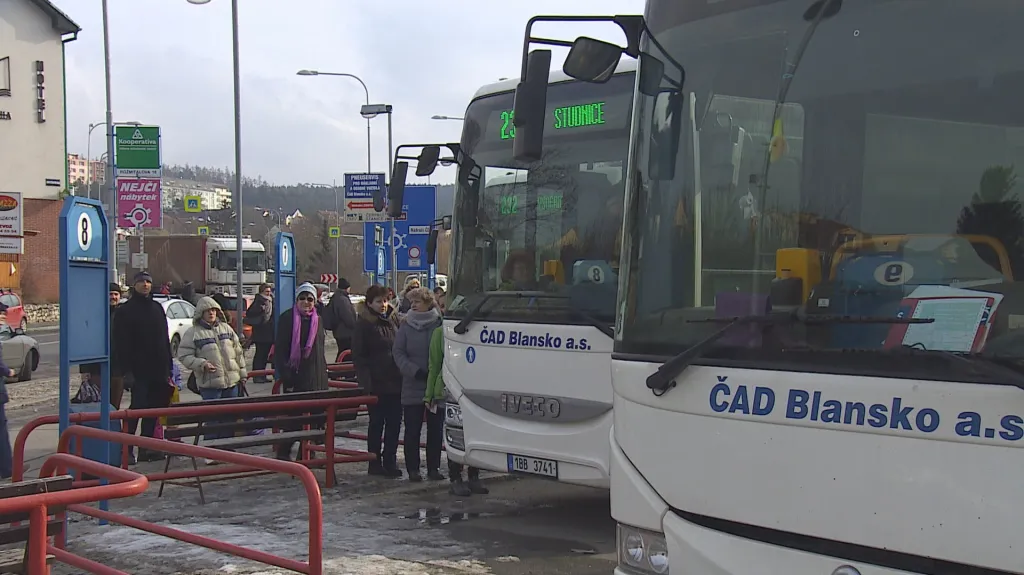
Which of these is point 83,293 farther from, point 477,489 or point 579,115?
point 579,115

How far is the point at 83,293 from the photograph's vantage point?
25.3ft

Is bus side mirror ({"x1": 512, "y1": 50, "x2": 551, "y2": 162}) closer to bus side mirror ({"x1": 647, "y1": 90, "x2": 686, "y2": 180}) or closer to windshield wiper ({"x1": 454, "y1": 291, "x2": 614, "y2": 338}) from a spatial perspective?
bus side mirror ({"x1": 647, "y1": 90, "x2": 686, "y2": 180})

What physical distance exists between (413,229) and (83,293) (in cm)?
1591

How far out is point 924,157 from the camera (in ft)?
10.9

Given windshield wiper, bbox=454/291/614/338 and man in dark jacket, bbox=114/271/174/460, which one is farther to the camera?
man in dark jacket, bbox=114/271/174/460

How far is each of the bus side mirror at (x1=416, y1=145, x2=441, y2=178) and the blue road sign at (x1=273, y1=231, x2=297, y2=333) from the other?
3.25 m

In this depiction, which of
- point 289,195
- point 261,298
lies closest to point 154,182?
point 261,298

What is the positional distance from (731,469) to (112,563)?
491 centimetres

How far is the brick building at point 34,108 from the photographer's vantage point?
4356 cm

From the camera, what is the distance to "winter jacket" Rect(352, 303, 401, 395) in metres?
9.84

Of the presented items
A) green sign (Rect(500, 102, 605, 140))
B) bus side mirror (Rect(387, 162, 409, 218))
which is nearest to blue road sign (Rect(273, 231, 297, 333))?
bus side mirror (Rect(387, 162, 409, 218))

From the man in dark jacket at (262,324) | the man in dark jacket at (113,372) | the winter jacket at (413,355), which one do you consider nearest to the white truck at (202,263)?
the man in dark jacket at (262,324)

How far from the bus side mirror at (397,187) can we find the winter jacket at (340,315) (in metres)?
6.78

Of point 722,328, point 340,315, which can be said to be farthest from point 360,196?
point 722,328
